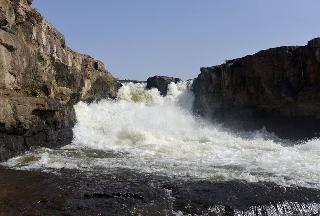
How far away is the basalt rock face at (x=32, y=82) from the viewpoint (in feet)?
47.3

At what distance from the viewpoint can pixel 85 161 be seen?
→ 13.8 meters

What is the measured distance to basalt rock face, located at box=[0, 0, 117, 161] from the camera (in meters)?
14.4

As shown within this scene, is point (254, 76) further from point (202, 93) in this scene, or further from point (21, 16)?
point (21, 16)

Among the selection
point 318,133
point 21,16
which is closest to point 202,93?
point 318,133

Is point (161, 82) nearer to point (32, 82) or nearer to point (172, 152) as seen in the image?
point (32, 82)

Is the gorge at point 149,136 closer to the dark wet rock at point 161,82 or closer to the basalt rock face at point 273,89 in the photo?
the basalt rock face at point 273,89

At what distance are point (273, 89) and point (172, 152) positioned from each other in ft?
34.5

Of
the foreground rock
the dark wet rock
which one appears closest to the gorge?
the foreground rock

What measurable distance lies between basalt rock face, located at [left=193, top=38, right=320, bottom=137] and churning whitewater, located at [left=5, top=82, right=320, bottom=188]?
1.49 metres

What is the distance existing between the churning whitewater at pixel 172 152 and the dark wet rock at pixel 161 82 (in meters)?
9.05

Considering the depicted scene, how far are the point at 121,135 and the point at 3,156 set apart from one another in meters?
8.03

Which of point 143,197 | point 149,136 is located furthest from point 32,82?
point 143,197

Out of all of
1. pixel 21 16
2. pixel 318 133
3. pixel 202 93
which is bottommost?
pixel 318 133

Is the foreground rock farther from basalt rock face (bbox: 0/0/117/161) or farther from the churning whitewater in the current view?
basalt rock face (bbox: 0/0/117/161)
